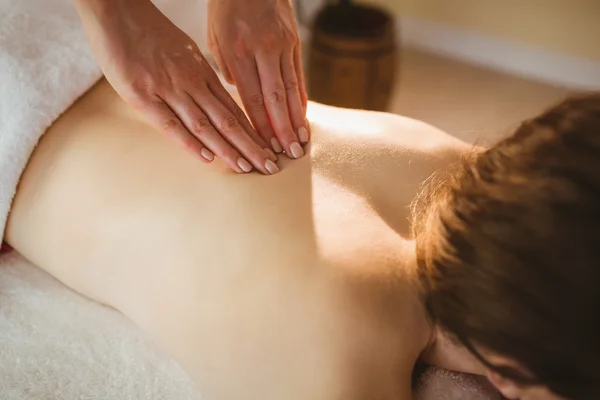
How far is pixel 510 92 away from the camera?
2.33 metres

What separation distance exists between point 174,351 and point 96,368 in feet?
0.46

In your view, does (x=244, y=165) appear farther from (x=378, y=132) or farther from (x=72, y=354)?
(x=72, y=354)

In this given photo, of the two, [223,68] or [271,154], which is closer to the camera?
[271,154]

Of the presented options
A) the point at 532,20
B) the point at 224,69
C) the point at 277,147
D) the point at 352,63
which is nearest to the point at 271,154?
the point at 277,147

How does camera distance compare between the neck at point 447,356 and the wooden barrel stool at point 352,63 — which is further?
the wooden barrel stool at point 352,63

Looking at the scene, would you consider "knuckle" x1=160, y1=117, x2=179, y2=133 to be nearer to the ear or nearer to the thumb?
the thumb

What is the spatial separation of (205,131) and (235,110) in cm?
7

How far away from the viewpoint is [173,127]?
943mm

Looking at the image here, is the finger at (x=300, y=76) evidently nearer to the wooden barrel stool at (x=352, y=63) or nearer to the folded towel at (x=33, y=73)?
the folded towel at (x=33, y=73)

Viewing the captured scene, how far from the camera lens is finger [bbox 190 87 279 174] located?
910mm

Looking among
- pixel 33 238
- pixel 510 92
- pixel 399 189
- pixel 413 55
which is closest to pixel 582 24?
pixel 510 92

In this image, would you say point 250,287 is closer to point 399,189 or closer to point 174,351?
point 174,351

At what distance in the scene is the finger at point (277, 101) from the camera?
3.08ft

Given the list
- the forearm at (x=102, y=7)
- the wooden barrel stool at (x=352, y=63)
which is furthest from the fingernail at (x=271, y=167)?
the wooden barrel stool at (x=352, y=63)
